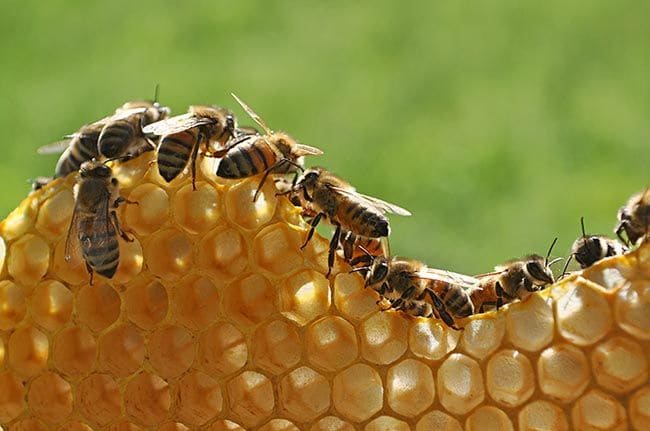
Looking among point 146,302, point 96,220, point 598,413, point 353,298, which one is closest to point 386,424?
point 353,298

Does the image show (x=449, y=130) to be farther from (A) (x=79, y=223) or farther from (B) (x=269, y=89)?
(A) (x=79, y=223)

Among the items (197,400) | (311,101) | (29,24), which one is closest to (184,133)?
(197,400)

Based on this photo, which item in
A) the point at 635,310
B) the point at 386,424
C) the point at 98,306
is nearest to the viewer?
the point at 635,310

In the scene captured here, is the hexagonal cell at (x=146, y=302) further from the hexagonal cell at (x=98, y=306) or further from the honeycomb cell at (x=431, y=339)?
the honeycomb cell at (x=431, y=339)

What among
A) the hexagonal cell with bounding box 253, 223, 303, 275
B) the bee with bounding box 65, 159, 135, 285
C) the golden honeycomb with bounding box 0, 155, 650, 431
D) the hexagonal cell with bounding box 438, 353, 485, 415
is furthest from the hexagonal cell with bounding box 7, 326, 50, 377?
the hexagonal cell with bounding box 438, 353, 485, 415

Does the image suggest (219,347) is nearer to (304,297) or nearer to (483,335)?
(304,297)

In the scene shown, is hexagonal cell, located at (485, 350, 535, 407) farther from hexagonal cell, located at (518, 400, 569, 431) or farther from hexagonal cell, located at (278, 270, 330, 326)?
hexagonal cell, located at (278, 270, 330, 326)
